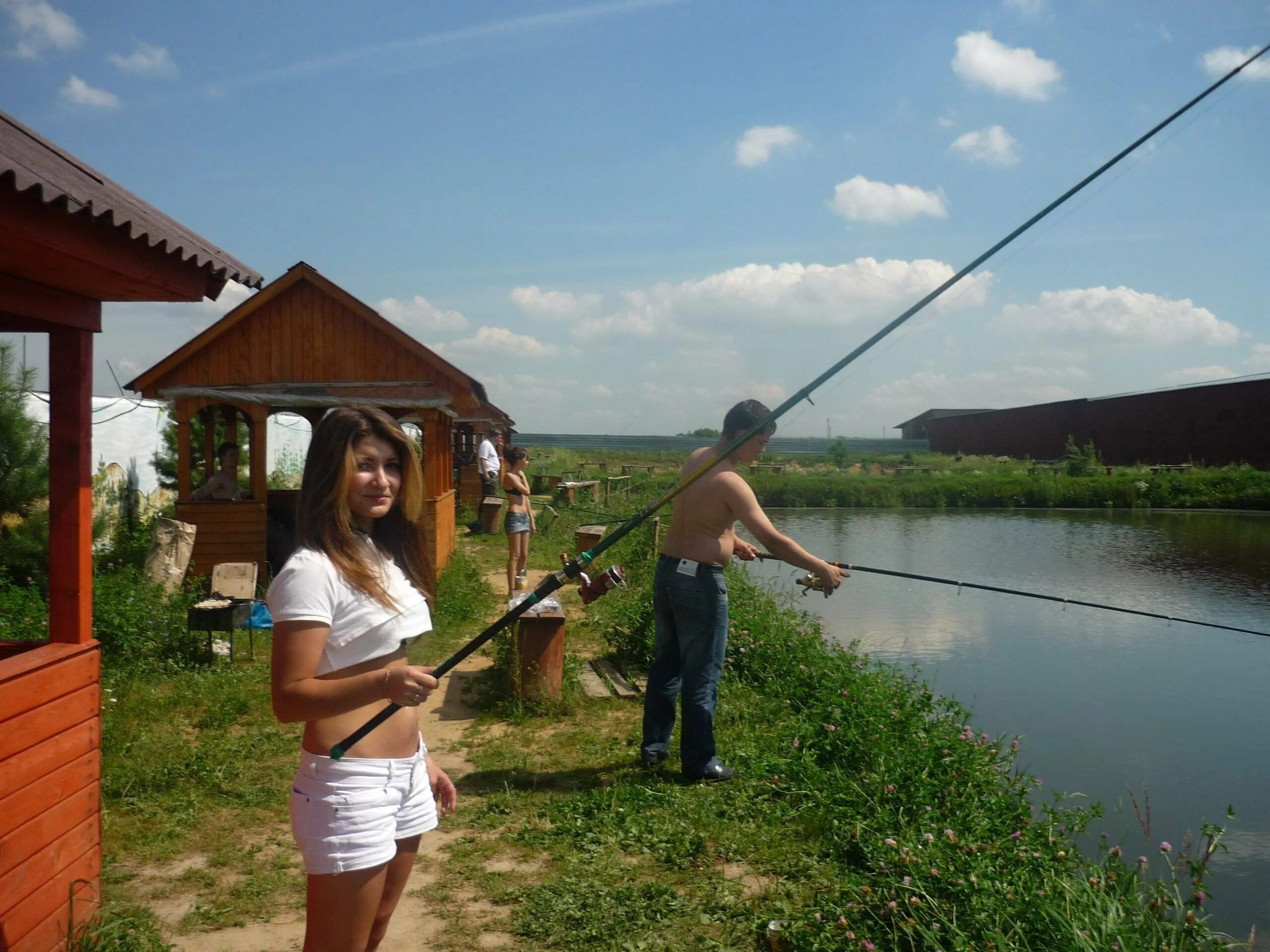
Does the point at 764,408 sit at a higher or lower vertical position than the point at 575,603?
higher

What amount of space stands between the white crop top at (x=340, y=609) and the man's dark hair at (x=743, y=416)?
2.90m

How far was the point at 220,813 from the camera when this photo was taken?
200 inches

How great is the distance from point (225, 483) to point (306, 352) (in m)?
→ 1.87

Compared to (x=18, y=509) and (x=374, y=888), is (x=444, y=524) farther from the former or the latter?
(x=374, y=888)

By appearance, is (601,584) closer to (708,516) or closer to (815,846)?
(708,516)

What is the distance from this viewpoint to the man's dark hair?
5012 millimetres

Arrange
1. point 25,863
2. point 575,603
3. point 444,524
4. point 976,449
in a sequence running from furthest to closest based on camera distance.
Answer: point 976,449, point 444,524, point 575,603, point 25,863

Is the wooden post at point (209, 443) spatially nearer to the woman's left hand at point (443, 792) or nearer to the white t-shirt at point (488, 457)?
the white t-shirt at point (488, 457)

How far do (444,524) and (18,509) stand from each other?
202 inches

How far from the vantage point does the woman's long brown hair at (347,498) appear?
2.25 m

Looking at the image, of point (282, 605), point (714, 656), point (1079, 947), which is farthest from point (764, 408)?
point (282, 605)

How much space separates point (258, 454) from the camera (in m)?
11.6

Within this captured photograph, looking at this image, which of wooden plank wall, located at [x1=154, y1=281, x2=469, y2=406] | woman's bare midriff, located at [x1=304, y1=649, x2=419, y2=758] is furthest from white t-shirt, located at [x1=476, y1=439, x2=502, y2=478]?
woman's bare midriff, located at [x1=304, y1=649, x2=419, y2=758]

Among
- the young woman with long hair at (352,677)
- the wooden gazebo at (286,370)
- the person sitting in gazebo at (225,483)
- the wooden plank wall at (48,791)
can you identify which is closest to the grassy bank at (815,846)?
the wooden plank wall at (48,791)
